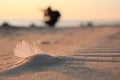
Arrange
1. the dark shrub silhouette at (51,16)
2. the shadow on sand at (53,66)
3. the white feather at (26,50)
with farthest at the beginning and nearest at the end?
the dark shrub silhouette at (51,16)
the white feather at (26,50)
the shadow on sand at (53,66)

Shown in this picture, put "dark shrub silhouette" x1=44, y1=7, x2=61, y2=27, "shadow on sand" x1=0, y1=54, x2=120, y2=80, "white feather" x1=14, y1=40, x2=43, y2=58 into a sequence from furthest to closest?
"dark shrub silhouette" x1=44, y1=7, x2=61, y2=27
"white feather" x1=14, y1=40, x2=43, y2=58
"shadow on sand" x1=0, y1=54, x2=120, y2=80

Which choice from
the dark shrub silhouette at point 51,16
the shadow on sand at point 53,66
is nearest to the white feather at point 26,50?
the shadow on sand at point 53,66

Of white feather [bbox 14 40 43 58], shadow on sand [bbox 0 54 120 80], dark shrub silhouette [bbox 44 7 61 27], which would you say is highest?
dark shrub silhouette [bbox 44 7 61 27]

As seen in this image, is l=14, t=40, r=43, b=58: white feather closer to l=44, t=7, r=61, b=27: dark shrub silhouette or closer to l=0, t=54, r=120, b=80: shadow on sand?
l=0, t=54, r=120, b=80: shadow on sand

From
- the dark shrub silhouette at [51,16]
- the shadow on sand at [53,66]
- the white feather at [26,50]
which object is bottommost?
the shadow on sand at [53,66]

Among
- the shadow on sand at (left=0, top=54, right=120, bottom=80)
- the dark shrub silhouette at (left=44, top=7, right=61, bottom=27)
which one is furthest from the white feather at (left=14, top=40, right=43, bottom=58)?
the dark shrub silhouette at (left=44, top=7, right=61, bottom=27)

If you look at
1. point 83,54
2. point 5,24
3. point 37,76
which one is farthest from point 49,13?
point 37,76

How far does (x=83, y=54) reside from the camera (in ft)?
20.4

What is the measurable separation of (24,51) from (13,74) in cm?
103

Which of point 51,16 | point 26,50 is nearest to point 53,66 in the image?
point 26,50

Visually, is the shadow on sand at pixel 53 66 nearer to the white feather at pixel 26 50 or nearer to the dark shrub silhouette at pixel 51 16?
the white feather at pixel 26 50

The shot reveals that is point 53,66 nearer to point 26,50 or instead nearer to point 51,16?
point 26,50

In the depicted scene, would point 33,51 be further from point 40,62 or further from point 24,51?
point 40,62

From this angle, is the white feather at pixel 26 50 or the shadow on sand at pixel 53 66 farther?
the white feather at pixel 26 50
